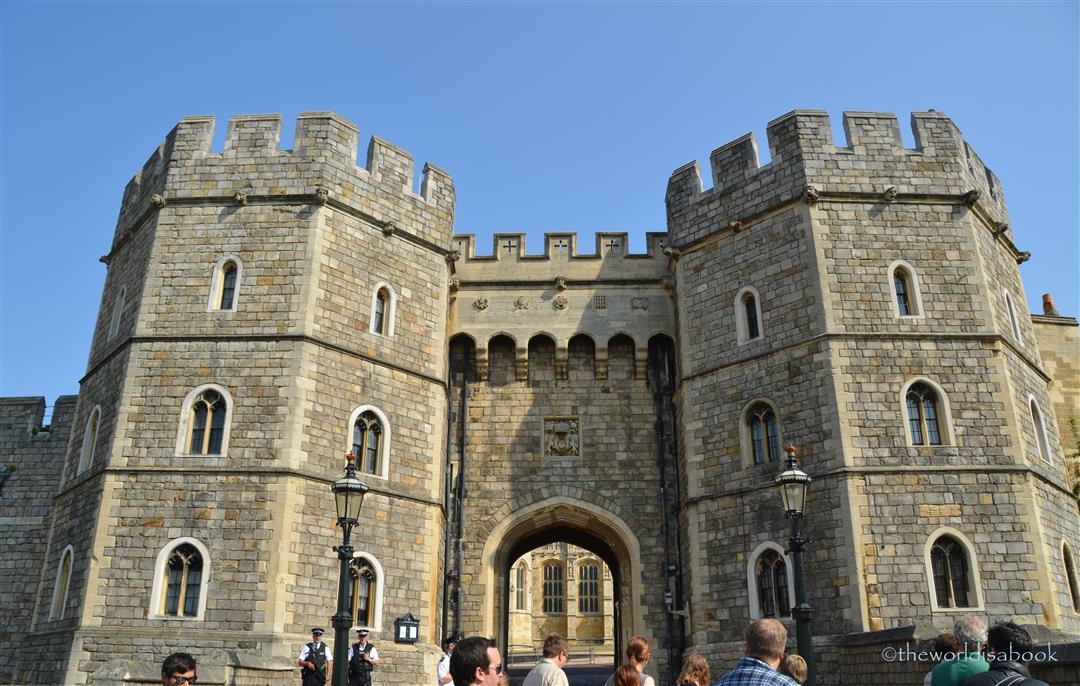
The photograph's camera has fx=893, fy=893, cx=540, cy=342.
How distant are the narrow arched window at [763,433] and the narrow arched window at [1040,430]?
15.2 feet

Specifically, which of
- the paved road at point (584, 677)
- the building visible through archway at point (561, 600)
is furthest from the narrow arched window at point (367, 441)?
the building visible through archway at point (561, 600)

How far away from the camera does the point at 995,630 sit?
4.73m

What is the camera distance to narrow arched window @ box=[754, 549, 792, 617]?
1515 centimetres

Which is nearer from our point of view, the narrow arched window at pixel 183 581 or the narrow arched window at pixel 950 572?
the narrow arched window at pixel 950 572

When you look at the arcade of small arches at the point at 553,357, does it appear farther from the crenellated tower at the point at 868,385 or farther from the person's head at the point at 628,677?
the person's head at the point at 628,677

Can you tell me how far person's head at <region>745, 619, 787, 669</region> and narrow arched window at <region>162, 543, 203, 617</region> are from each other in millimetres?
12422

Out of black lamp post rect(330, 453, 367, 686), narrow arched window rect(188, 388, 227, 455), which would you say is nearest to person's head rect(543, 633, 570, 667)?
black lamp post rect(330, 453, 367, 686)

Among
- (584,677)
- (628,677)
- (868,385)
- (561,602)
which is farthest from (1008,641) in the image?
(561,602)

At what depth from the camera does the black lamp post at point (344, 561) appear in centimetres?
1045

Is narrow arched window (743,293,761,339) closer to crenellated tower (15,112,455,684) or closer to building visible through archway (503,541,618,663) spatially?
crenellated tower (15,112,455,684)

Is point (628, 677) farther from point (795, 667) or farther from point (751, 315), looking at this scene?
point (751, 315)

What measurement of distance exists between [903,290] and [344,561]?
11254 mm

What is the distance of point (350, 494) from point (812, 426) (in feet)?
27.6

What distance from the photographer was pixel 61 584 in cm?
1564
